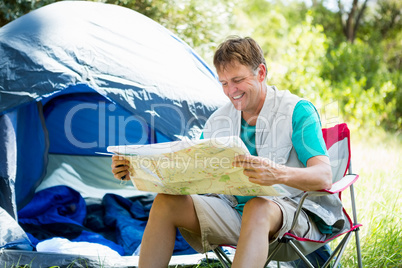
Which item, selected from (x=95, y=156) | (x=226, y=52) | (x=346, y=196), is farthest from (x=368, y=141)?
(x=226, y=52)

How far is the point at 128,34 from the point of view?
2629 millimetres

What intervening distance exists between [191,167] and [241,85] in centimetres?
44

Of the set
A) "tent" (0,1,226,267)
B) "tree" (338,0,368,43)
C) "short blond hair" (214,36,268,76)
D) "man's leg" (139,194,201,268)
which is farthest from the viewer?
"tree" (338,0,368,43)

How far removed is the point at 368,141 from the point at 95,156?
13.4 feet

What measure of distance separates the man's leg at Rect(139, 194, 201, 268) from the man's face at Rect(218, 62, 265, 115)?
0.43 metres

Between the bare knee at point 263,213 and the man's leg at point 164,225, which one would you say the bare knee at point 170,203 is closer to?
the man's leg at point 164,225

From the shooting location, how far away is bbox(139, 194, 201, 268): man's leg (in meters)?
1.61

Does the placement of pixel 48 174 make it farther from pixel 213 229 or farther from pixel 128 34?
pixel 213 229

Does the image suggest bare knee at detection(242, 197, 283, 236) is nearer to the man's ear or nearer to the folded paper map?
the folded paper map

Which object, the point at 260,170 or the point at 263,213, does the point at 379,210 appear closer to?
the point at 263,213

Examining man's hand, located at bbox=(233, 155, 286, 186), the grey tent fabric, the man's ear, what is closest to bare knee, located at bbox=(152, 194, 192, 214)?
man's hand, located at bbox=(233, 155, 286, 186)

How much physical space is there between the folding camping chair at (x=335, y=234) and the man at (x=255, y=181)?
36 millimetres

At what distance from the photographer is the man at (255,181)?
1.50 metres

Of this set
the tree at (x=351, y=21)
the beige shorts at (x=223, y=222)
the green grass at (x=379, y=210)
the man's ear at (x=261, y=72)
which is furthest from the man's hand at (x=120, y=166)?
the tree at (x=351, y=21)
